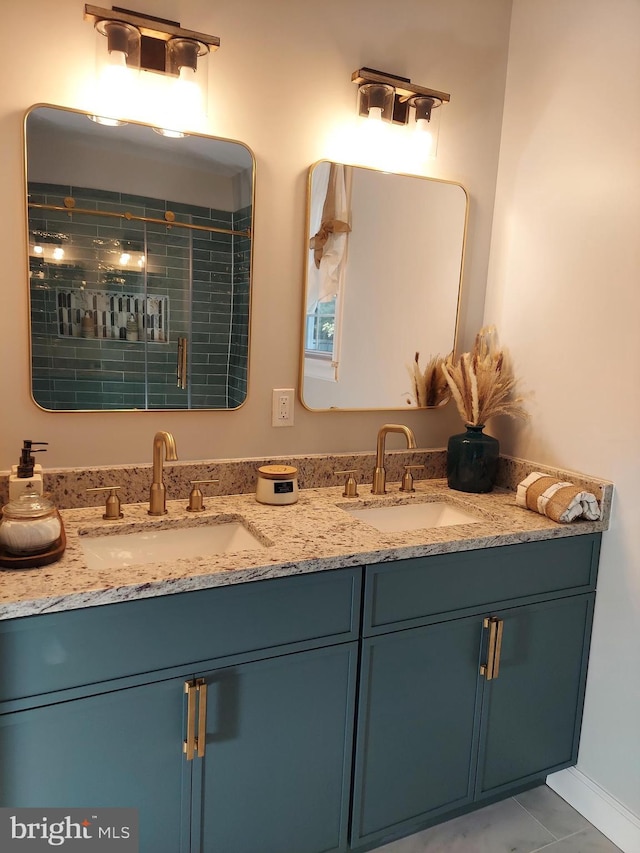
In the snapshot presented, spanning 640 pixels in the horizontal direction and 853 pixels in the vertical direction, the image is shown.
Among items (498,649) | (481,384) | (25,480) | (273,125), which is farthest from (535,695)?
(273,125)

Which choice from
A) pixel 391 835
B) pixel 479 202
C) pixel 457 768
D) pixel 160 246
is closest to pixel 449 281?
pixel 479 202

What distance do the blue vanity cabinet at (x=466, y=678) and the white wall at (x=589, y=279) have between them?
0.36ft

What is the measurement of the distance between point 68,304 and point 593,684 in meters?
1.89

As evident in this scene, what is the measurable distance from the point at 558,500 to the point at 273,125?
137cm

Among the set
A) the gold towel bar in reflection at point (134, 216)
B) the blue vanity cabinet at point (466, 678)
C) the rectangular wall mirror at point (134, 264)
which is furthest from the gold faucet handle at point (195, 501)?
the gold towel bar in reflection at point (134, 216)

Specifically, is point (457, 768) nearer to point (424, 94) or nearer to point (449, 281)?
point (449, 281)

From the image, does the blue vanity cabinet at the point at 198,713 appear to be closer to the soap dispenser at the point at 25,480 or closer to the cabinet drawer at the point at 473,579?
the cabinet drawer at the point at 473,579


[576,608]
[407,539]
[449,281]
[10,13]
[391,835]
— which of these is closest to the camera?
[10,13]

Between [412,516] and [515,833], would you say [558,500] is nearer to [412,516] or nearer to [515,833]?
[412,516]

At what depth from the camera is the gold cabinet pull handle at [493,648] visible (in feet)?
5.76

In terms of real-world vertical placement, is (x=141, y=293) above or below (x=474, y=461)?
above

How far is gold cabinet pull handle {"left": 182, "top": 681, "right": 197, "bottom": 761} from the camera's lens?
4.53ft

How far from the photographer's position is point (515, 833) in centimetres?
187

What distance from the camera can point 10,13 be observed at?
1.53m
